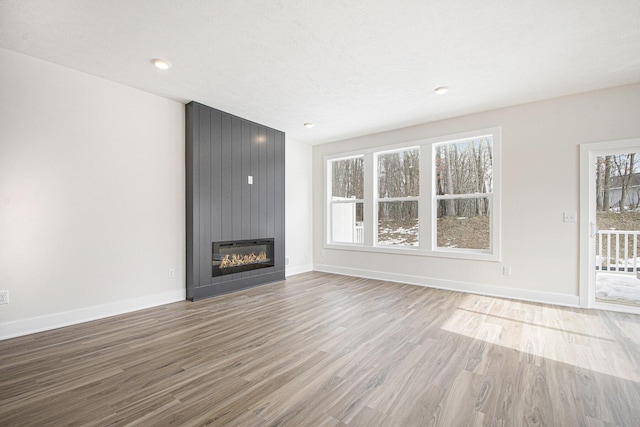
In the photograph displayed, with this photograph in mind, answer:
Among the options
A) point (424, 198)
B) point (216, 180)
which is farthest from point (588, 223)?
point (216, 180)

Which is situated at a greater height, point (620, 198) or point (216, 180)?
point (216, 180)

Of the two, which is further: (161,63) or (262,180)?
(262,180)

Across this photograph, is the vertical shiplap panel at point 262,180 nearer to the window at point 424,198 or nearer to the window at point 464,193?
the window at point 424,198

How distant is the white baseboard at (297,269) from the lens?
5434mm

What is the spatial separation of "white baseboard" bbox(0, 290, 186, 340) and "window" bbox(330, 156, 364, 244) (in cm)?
318

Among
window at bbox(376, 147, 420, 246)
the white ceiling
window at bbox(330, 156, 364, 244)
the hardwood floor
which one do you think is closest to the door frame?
the hardwood floor

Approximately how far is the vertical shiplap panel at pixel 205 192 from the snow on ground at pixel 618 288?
17.1 feet

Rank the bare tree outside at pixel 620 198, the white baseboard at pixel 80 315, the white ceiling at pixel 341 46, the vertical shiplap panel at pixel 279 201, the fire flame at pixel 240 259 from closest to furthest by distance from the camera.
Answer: the white ceiling at pixel 341 46 → the white baseboard at pixel 80 315 → the bare tree outside at pixel 620 198 → the fire flame at pixel 240 259 → the vertical shiplap panel at pixel 279 201

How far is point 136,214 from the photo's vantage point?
341cm

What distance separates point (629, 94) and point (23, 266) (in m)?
6.64

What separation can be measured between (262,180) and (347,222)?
1.98 m

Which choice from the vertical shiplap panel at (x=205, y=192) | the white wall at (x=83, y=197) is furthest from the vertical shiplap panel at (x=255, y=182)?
the white wall at (x=83, y=197)

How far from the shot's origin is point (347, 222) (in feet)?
19.0

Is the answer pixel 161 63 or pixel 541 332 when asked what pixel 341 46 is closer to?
pixel 161 63
